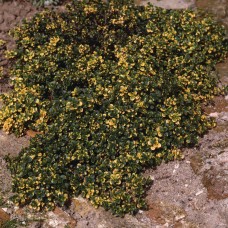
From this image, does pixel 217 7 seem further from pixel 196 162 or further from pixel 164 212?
pixel 164 212

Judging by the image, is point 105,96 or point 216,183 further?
point 105,96

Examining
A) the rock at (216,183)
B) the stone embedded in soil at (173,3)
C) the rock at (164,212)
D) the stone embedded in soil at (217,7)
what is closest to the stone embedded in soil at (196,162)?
the rock at (216,183)

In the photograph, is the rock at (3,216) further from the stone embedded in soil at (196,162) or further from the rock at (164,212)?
the stone embedded in soil at (196,162)

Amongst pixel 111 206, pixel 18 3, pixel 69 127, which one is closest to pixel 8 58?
pixel 18 3

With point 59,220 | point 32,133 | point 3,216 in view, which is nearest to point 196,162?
point 59,220

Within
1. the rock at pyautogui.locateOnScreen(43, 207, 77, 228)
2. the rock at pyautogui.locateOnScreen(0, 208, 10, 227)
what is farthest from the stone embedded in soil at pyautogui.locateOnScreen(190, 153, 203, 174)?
the rock at pyautogui.locateOnScreen(0, 208, 10, 227)

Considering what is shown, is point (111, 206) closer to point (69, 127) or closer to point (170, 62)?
point (69, 127)
